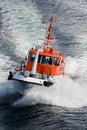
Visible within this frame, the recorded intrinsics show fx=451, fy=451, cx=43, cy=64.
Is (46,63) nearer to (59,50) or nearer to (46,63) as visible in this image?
(46,63)

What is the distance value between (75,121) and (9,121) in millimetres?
4562

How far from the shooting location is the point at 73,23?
5931 centimetres

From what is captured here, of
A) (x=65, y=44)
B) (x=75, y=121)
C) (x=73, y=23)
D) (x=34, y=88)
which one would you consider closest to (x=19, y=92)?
(x=34, y=88)

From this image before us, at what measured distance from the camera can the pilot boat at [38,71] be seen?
34.6m

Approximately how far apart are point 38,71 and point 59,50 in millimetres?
14174

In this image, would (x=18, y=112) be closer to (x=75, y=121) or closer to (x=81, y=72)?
(x=75, y=121)

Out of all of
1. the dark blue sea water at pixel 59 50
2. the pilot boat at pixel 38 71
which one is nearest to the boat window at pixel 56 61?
the pilot boat at pixel 38 71

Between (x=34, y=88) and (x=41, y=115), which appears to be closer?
(x=41, y=115)

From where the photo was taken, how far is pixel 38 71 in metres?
36.2

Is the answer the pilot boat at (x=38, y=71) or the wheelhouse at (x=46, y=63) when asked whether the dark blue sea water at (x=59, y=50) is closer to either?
the pilot boat at (x=38, y=71)

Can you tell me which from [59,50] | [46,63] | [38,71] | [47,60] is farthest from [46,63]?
[59,50]

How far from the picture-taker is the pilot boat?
34562mm

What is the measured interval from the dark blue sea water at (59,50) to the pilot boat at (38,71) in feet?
2.75

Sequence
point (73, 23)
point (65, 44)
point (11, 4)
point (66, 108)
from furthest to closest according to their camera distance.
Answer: point (11, 4), point (73, 23), point (65, 44), point (66, 108)
